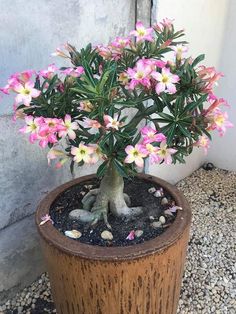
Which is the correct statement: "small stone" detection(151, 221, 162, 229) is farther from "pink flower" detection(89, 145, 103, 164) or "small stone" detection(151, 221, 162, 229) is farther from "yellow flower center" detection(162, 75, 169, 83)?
"yellow flower center" detection(162, 75, 169, 83)

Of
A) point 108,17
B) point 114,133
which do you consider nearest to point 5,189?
point 114,133

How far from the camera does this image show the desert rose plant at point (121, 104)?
1.12 m

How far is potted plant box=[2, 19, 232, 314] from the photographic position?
3.70 ft

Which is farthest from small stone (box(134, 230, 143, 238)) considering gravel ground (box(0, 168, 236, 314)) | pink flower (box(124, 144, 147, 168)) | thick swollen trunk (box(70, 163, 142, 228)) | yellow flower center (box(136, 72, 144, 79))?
gravel ground (box(0, 168, 236, 314))

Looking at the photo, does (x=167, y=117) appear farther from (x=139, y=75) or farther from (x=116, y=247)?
(x=116, y=247)

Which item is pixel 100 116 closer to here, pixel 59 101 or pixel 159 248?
pixel 59 101

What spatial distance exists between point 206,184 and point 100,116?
188 cm

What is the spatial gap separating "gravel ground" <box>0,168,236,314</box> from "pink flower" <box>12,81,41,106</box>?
1.08 metres

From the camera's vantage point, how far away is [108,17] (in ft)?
6.14

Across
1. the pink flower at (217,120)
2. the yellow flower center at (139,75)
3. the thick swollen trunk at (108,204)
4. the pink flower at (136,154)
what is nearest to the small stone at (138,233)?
the thick swollen trunk at (108,204)

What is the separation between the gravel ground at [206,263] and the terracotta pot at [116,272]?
0.47 metres

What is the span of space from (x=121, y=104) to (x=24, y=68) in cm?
60

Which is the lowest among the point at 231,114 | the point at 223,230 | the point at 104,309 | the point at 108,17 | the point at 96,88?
the point at 223,230

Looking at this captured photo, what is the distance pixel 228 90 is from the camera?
2.82 metres
